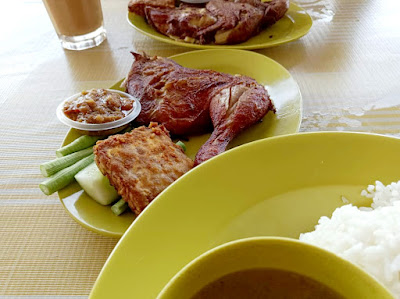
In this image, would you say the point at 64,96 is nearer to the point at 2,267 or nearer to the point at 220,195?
the point at 2,267

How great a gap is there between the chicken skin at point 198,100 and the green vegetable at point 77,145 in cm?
24

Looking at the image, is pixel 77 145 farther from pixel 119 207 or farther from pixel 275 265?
pixel 275 265

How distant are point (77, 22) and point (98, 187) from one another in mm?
1321

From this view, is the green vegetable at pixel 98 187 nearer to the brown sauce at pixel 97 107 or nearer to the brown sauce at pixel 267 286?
the brown sauce at pixel 97 107

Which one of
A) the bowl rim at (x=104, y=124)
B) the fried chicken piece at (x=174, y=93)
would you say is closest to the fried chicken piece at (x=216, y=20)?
the fried chicken piece at (x=174, y=93)

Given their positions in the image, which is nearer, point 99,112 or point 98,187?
point 98,187

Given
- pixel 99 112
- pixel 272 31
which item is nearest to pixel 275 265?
pixel 99 112

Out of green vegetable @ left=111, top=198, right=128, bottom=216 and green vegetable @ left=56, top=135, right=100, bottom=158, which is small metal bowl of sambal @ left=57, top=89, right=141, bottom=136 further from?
green vegetable @ left=111, top=198, right=128, bottom=216

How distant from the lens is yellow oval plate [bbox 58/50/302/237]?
1108mm

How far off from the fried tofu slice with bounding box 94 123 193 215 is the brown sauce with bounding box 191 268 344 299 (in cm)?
50

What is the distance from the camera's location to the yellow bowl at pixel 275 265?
586 millimetres

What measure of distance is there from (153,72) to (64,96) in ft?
1.68

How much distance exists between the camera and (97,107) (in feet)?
4.98

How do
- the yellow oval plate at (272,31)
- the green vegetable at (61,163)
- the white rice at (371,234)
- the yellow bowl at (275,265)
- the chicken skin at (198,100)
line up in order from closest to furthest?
the yellow bowl at (275,265) < the white rice at (371,234) < the green vegetable at (61,163) < the chicken skin at (198,100) < the yellow oval plate at (272,31)
